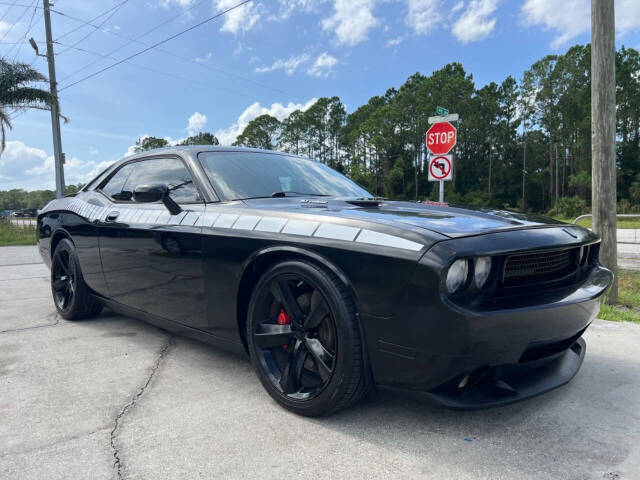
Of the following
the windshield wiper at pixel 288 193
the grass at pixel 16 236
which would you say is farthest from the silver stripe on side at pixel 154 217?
the grass at pixel 16 236

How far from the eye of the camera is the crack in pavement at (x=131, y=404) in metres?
1.74

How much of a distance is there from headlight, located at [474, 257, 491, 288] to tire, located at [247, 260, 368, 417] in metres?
0.49

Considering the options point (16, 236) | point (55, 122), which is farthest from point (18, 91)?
point (16, 236)

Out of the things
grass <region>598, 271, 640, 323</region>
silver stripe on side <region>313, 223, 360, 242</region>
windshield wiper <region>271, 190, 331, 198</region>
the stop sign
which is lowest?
grass <region>598, 271, 640, 323</region>

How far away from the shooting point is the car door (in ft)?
8.39

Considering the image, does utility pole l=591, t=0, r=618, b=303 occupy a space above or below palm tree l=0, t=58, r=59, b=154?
below

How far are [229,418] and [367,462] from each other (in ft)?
2.25

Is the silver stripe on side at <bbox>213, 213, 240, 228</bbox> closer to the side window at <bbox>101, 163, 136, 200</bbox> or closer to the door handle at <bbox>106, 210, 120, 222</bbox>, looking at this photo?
the door handle at <bbox>106, 210, 120, 222</bbox>

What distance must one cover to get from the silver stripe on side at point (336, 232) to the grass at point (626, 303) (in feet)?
10.2

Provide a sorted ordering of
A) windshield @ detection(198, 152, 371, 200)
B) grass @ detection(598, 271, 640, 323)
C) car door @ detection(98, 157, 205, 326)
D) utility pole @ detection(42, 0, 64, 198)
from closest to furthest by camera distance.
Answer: car door @ detection(98, 157, 205, 326) → windshield @ detection(198, 152, 371, 200) → grass @ detection(598, 271, 640, 323) → utility pole @ detection(42, 0, 64, 198)

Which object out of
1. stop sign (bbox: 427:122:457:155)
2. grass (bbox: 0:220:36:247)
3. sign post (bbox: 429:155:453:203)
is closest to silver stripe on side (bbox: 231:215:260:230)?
sign post (bbox: 429:155:453:203)

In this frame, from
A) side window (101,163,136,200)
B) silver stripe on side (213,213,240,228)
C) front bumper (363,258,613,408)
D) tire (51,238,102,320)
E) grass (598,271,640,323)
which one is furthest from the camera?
grass (598,271,640,323)

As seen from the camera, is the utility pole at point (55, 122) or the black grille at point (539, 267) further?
the utility pole at point (55, 122)

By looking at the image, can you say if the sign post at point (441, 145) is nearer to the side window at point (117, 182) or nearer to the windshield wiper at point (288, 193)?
the windshield wiper at point (288, 193)
